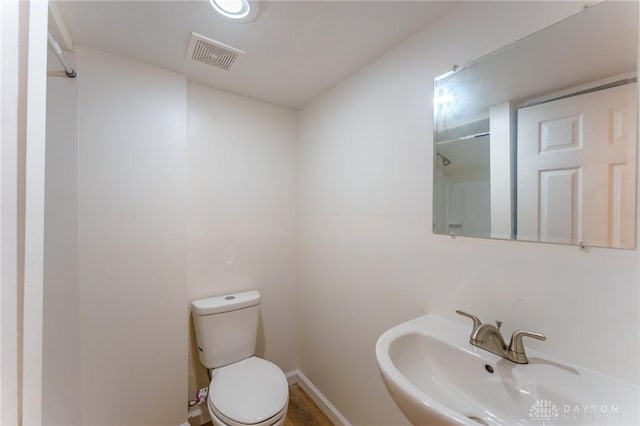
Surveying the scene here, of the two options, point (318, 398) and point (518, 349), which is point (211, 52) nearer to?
point (518, 349)

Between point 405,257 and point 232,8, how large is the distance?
4.20 feet

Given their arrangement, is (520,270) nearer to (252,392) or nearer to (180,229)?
(252,392)

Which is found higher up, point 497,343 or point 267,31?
point 267,31

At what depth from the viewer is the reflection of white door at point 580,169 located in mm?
684

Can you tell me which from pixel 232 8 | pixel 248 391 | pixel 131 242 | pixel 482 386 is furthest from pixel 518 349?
pixel 131 242

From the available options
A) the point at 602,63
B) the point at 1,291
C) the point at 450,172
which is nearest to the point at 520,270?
the point at 450,172

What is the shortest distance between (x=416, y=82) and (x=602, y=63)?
1.95 ft

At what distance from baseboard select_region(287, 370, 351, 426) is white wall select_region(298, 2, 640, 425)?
47 mm

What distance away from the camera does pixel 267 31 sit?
3.80ft

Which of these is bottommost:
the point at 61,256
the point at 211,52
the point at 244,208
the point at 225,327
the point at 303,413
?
the point at 303,413

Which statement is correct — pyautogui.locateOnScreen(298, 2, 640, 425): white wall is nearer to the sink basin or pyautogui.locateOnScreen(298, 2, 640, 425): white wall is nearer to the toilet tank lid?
the sink basin

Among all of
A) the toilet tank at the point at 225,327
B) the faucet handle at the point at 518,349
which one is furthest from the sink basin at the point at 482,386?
the toilet tank at the point at 225,327

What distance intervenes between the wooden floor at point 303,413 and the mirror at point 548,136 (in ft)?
4.83

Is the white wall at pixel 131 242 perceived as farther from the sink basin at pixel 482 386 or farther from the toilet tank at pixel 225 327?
the sink basin at pixel 482 386
